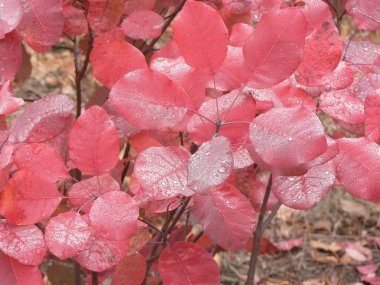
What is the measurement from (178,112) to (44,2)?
29cm

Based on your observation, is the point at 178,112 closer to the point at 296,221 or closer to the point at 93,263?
the point at 93,263

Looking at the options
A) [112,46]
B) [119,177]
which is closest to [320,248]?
[119,177]

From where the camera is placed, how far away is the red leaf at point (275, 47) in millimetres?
694

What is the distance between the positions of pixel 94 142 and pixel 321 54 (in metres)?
0.33

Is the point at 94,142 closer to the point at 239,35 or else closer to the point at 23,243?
the point at 23,243

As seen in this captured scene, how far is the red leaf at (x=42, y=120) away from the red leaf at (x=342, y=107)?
0.36 metres

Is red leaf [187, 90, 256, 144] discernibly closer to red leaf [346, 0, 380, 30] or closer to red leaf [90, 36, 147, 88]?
red leaf [90, 36, 147, 88]

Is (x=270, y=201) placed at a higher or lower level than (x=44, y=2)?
lower

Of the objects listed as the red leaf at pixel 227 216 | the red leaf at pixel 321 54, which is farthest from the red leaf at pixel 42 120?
the red leaf at pixel 321 54

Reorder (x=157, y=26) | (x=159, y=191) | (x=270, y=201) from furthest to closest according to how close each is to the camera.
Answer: (x=270, y=201) → (x=157, y=26) → (x=159, y=191)

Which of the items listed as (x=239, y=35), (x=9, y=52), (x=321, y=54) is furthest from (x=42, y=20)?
(x=321, y=54)

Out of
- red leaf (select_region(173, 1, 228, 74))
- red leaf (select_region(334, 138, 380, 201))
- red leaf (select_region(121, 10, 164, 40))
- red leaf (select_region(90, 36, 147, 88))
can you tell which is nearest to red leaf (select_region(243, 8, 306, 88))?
red leaf (select_region(173, 1, 228, 74))

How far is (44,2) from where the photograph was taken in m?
0.86

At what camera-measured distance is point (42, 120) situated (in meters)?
0.79
